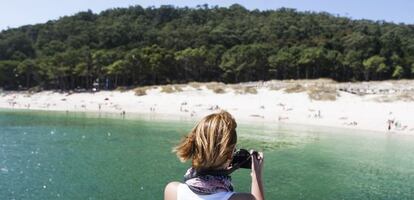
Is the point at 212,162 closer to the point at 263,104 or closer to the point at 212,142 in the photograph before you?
the point at 212,142

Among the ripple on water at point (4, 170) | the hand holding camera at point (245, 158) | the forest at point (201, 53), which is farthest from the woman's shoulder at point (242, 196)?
the forest at point (201, 53)

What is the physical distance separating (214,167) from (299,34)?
13269cm

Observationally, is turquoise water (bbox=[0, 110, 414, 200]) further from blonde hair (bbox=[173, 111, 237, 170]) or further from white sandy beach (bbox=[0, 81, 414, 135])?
blonde hair (bbox=[173, 111, 237, 170])

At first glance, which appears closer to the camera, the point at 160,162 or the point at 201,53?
the point at 160,162

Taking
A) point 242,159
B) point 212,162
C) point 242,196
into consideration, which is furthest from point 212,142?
point 242,196

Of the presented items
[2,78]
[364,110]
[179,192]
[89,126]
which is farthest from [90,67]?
[179,192]

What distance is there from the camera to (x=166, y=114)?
7038 centimetres

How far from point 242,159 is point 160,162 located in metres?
25.6

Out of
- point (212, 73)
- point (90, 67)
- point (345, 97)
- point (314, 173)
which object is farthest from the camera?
point (212, 73)

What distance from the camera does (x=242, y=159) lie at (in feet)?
11.1

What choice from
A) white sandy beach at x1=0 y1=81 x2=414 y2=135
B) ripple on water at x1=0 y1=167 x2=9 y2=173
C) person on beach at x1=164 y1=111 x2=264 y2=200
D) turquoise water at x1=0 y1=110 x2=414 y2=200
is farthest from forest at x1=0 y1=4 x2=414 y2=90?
person on beach at x1=164 y1=111 x2=264 y2=200

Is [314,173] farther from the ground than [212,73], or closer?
closer

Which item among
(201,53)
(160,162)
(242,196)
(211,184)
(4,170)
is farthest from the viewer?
(201,53)

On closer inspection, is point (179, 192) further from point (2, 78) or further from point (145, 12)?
point (145, 12)
